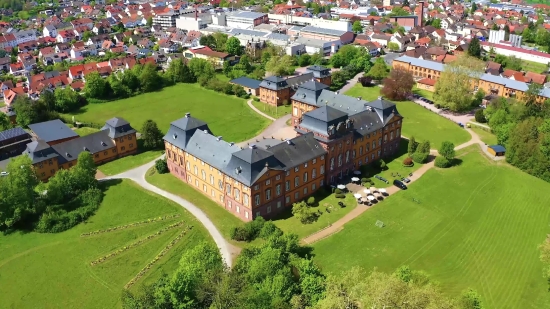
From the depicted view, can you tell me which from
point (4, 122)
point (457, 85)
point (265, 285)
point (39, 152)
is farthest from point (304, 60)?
point (265, 285)

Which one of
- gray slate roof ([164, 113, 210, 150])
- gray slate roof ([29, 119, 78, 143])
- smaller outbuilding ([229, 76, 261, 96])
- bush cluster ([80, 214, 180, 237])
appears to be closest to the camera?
bush cluster ([80, 214, 180, 237])

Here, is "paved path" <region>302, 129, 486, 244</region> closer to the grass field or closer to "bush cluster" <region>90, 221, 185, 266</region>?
the grass field

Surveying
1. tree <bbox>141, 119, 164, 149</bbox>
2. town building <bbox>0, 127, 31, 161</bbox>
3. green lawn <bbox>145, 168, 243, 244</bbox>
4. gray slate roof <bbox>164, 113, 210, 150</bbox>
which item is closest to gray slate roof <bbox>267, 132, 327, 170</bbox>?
green lawn <bbox>145, 168, 243, 244</bbox>

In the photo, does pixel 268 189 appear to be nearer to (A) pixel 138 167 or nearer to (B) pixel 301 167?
(B) pixel 301 167

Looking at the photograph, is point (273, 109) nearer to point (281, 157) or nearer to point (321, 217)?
point (281, 157)

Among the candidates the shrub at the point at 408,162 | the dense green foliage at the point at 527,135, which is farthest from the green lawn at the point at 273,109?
the dense green foliage at the point at 527,135

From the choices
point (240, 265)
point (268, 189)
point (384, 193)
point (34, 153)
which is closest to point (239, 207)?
point (268, 189)
